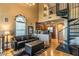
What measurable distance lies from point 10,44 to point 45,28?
0.81 m

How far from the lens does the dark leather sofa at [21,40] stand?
2.24 m

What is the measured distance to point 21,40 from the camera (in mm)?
2279

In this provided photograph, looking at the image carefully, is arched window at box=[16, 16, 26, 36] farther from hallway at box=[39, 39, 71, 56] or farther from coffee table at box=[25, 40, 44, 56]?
hallway at box=[39, 39, 71, 56]

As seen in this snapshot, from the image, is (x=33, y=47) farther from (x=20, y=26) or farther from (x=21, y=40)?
(x=20, y=26)

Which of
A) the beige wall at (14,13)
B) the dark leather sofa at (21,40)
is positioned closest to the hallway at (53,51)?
the dark leather sofa at (21,40)

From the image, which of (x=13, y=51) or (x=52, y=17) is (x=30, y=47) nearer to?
(x=13, y=51)

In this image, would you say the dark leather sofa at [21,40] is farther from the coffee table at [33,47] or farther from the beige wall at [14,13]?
the beige wall at [14,13]

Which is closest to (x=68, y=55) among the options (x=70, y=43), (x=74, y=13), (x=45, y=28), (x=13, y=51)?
(x=70, y=43)

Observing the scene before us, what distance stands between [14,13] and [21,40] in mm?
589

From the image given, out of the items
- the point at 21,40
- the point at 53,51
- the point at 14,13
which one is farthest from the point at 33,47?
the point at 14,13

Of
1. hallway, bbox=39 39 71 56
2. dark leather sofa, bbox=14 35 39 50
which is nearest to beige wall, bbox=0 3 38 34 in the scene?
dark leather sofa, bbox=14 35 39 50

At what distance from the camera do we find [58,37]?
2.29m

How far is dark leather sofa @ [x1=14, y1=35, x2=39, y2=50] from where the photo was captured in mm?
2238

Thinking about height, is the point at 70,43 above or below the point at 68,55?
above
